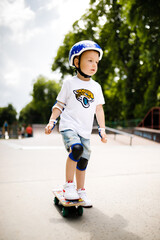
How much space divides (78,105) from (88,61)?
54 cm

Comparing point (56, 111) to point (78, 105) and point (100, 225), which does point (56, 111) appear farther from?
point (100, 225)

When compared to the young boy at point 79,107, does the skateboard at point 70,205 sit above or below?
below

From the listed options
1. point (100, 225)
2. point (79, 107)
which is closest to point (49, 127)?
point (79, 107)

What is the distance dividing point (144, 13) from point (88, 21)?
2221cm

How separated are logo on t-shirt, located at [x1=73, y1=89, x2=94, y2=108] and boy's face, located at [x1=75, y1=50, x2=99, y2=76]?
9.2 inches

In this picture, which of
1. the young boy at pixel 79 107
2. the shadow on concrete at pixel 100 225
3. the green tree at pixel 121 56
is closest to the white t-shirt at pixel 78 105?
the young boy at pixel 79 107

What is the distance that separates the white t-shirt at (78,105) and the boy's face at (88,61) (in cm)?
15

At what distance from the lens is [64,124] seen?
9.18ft

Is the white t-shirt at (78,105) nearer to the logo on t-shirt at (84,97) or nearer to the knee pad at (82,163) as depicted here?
the logo on t-shirt at (84,97)

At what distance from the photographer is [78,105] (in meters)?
2.82

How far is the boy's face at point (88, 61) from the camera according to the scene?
9.34 feet

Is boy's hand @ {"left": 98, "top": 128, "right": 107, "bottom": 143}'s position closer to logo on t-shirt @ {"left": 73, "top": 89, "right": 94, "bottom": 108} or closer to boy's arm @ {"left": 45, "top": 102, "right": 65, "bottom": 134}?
logo on t-shirt @ {"left": 73, "top": 89, "right": 94, "bottom": 108}

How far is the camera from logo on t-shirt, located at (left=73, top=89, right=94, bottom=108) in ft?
9.32

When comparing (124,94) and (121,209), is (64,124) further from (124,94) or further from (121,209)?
(124,94)
